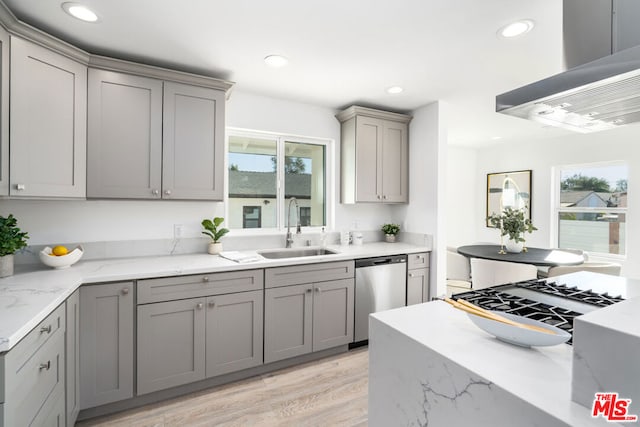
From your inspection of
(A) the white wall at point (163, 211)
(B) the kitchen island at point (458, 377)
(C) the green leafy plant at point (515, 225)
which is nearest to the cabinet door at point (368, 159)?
(A) the white wall at point (163, 211)

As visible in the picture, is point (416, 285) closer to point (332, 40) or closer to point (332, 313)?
point (332, 313)

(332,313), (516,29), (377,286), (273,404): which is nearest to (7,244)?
(273,404)

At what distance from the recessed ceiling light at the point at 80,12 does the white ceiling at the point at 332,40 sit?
0.12 feet

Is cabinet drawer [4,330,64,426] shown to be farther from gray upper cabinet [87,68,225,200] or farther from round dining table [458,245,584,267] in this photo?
A: round dining table [458,245,584,267]

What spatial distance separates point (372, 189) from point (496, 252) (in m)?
1.64

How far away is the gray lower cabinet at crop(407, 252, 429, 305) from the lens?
10.5ft

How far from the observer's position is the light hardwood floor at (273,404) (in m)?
1.98

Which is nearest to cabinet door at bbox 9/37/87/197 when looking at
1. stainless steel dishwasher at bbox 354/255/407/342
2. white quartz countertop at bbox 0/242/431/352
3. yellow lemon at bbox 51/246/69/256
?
yellow lemon at bbox 51/246/69/256

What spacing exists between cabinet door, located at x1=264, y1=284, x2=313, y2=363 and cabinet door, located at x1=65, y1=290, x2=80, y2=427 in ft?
3.89

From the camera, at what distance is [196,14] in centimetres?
181

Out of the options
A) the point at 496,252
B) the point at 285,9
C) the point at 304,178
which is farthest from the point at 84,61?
the point at 496,252

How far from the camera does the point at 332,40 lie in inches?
82.3

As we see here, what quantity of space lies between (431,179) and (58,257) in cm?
328

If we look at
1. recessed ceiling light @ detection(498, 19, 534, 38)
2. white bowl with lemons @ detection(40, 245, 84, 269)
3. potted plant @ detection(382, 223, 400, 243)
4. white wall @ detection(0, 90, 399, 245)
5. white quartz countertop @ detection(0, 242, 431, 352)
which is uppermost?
recessed ceiling light @ detection(498, 19, 534, 38)
